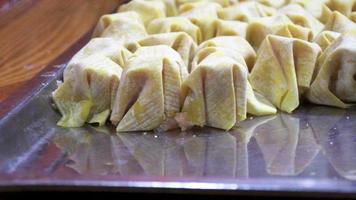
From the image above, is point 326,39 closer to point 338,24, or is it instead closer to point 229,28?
point 338,24

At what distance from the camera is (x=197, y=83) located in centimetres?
112

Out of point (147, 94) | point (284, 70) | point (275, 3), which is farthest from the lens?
point (275, 3)

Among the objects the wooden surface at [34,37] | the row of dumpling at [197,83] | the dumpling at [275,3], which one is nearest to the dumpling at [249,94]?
the row of dumpling at [197,83]

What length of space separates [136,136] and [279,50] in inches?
14.8

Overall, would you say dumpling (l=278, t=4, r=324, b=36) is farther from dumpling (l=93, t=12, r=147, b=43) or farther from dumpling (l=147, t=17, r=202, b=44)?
dumpling (l=93, t=12, r=147, b=43)

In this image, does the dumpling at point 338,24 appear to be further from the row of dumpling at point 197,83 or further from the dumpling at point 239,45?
the dumpling at point 239,45

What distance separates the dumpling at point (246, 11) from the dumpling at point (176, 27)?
0.14 m

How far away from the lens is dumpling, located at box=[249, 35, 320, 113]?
1.20 meters

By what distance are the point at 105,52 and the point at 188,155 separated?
0.39 metres

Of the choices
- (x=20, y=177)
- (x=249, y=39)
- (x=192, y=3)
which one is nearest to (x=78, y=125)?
(x=20, y=177)

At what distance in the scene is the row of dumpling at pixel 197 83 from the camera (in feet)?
3.66

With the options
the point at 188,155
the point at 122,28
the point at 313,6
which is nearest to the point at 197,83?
the point at 188,155

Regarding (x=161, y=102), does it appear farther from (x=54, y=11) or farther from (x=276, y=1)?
(x=276, y=1)

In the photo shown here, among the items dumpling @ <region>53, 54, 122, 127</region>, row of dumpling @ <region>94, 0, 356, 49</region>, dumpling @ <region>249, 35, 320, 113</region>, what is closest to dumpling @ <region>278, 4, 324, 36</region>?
row of dumpling @ <region>94, 0, 356, 49</region>
